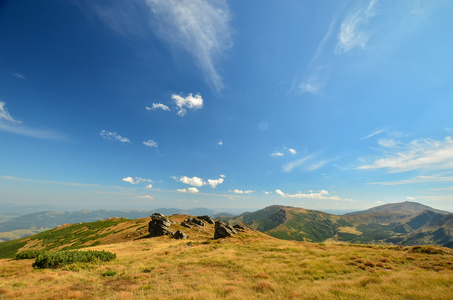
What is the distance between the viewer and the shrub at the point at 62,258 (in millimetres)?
19938

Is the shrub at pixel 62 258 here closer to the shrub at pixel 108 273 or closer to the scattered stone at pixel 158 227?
the shrub at pixel 108 273

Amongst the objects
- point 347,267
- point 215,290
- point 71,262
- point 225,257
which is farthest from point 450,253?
point 71,262

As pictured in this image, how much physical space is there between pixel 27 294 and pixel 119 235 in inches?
1917

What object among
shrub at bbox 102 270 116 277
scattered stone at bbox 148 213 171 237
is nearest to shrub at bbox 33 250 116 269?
shrub at bbox 102 270 116 277

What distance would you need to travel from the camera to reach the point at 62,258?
20.8 meters

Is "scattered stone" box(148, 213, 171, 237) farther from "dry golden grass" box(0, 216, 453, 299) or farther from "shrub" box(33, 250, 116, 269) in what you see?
"dry golden grass" box(0, 216, 453, 299)

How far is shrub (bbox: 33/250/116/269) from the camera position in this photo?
19.9m

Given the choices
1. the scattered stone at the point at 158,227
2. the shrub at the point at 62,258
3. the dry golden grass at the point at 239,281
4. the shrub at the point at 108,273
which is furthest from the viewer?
the scattered stone at the point at 158,227

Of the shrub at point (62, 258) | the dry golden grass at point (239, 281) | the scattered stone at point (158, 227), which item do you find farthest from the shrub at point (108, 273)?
the scattered stone at point (158, 227)

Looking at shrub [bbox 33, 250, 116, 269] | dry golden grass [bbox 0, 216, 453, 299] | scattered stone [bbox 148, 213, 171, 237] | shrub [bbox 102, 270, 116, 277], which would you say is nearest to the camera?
dry golden grass [bbox 0, 216, 453, 299]

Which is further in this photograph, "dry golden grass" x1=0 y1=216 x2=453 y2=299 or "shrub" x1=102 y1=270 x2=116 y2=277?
"shrub" x1=102 y1=270 x2=116 y2=277

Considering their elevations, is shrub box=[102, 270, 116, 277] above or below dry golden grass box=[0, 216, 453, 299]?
below

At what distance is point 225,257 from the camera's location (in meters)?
25.8

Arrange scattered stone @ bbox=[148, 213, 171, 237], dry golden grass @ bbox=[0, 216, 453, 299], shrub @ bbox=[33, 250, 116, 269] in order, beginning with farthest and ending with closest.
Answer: scattered stone @ bbox=[148, 213, 171, 237] < shrub @ bbox=[33, 250, 116, 269] < dry golden grass @ bbox=[0, 216, 453, 299]
